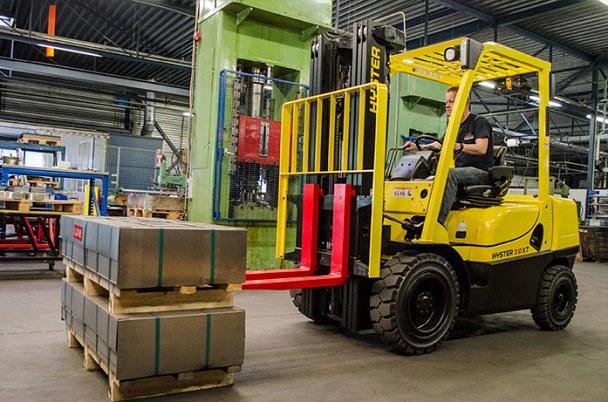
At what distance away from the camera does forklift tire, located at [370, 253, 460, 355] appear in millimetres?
4266

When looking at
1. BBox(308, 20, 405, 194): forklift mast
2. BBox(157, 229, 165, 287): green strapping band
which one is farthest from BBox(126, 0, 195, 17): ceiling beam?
BBox(157, 229, 165, 287): green strapping band

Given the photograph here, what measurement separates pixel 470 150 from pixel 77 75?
1462cm

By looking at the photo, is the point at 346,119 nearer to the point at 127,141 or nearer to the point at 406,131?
the point at 406,131

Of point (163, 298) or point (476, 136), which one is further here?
point (476, 136)

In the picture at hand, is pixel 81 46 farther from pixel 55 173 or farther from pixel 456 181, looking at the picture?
pixel 456 181

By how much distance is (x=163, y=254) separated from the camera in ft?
10.6

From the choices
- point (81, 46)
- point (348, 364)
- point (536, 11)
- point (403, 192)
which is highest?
point (536, 11)

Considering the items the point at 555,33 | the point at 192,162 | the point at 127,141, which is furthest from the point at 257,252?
the point at 127,141

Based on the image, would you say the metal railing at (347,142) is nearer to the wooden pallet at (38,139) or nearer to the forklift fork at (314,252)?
the forklift fork at (314,252)

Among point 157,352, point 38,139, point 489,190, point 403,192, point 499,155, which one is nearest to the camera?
point 157,352

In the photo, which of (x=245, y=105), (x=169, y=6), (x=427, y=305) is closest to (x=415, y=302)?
(x=427, y=305)

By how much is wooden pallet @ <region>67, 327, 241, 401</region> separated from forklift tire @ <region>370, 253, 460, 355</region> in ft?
4.53

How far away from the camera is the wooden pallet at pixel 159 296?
3.19 metres

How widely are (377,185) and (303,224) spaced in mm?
918
